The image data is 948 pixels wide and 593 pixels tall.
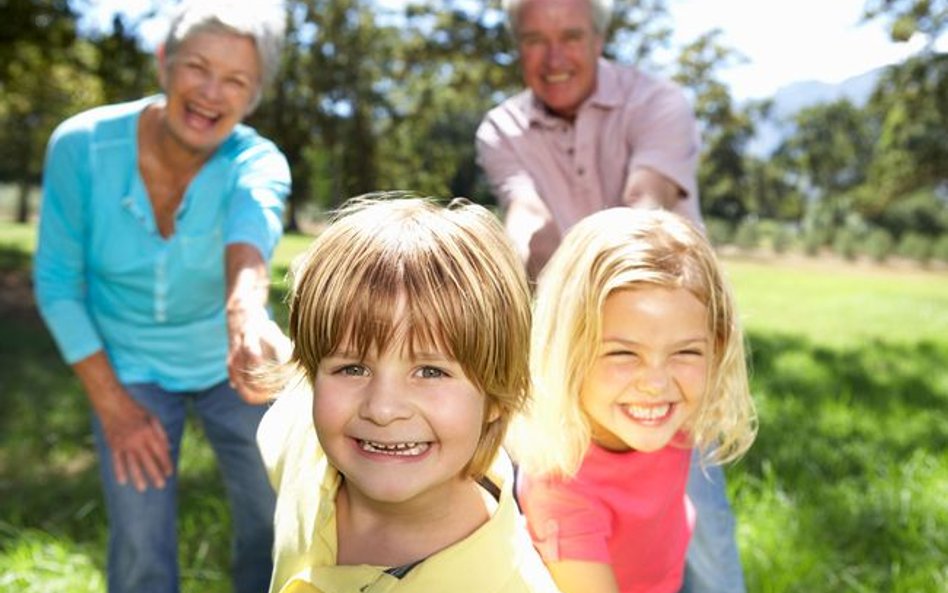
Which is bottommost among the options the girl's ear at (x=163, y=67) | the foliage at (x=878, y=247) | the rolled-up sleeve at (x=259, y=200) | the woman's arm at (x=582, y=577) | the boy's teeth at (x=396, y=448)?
the foliage at (x=878, y=247)

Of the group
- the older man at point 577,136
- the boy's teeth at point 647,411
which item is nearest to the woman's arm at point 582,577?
the boy's teeth at point 647,411

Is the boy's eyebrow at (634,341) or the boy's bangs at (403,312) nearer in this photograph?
the boy's bangs at (403,312)

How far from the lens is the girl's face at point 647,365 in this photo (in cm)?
179

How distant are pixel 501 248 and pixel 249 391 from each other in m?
0.62

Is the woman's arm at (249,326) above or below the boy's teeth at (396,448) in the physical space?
below

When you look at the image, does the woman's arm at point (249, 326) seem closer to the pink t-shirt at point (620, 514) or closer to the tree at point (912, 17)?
the pink t-shirt at point (620, 514)

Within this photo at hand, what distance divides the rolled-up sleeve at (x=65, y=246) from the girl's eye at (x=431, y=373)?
1392 mm

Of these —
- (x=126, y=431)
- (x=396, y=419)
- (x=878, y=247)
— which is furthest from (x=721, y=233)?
(x=396, y=419)

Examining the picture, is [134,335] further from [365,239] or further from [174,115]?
[365,239]

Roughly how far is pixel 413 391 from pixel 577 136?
1702 millimetres

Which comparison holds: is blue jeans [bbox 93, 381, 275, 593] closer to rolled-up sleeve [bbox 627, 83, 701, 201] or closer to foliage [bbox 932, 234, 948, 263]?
rolled-up sleeve [bbox 627, 83, 701, 201]

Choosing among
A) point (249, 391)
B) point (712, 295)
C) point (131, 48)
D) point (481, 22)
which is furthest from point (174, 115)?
point (481, 22)

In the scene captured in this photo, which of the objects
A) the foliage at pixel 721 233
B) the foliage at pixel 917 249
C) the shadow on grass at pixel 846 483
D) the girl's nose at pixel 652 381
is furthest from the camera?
the foliage at pixel 721 233

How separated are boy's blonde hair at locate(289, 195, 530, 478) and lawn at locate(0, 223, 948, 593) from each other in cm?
62
